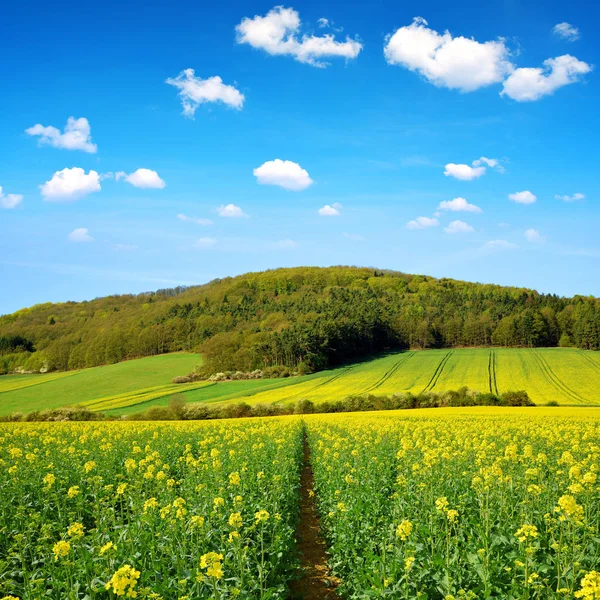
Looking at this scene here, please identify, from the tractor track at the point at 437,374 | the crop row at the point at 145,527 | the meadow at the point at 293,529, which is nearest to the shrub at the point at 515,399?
the tractor track at the point at 437,374

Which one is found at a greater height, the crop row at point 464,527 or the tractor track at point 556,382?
the crop row at point 464,527

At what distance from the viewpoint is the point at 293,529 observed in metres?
9.16

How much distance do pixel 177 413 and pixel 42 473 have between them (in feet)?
140

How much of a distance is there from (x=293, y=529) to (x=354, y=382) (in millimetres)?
62293

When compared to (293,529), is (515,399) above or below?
below

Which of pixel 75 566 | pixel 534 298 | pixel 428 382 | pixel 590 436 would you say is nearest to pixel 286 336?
pixel 428 382

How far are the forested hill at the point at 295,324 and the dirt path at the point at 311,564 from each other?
2774 inches

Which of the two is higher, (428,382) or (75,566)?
(75,566)

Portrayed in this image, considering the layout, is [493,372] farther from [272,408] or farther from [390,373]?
[272,408]

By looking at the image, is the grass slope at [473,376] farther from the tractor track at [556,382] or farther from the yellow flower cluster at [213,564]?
the yellow flower cluster at [213,564]

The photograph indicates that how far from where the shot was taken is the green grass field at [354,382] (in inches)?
2397

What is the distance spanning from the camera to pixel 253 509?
9297mm

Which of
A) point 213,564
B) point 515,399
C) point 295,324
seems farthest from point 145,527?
point 295,324

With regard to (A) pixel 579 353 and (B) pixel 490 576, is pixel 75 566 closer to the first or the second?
(B) pixel 490 576
